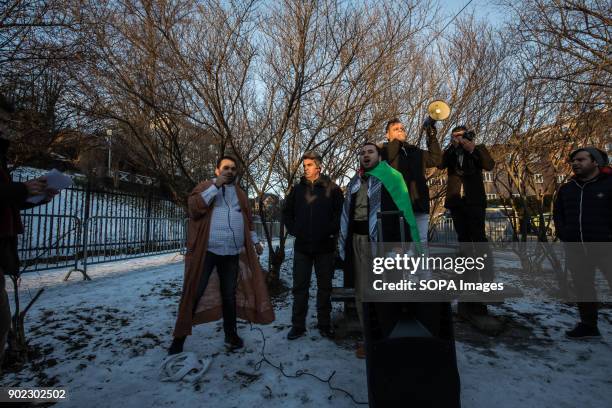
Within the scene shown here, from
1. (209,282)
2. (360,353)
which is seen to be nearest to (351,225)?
(360,353)

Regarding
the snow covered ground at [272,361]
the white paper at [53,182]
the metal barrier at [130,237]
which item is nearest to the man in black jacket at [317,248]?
the snow covered ground at [272,361]

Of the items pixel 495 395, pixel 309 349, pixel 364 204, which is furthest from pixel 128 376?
pixel 495 395

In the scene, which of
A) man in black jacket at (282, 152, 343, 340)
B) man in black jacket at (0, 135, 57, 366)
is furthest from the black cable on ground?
man in black jacket at (0, 135, 57, 366)

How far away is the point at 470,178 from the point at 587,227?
1.35 meters

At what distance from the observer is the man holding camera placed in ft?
11.5

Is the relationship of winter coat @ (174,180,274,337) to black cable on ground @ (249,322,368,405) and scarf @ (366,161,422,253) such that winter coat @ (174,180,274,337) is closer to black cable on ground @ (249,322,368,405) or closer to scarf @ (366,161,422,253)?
black cable on ground @ (249,322,368,405)

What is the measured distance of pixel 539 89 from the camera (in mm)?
5734

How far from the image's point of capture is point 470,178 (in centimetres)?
360

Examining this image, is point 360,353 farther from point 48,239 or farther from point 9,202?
point 48,239

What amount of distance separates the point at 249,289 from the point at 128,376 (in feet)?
4.35

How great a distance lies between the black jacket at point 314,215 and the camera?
11.4 ft

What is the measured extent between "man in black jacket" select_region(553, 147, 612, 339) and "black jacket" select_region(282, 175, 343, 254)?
2.74 metres

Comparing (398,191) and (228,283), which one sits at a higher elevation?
(398,191)

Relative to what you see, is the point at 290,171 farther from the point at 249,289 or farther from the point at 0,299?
the point at 0,299
